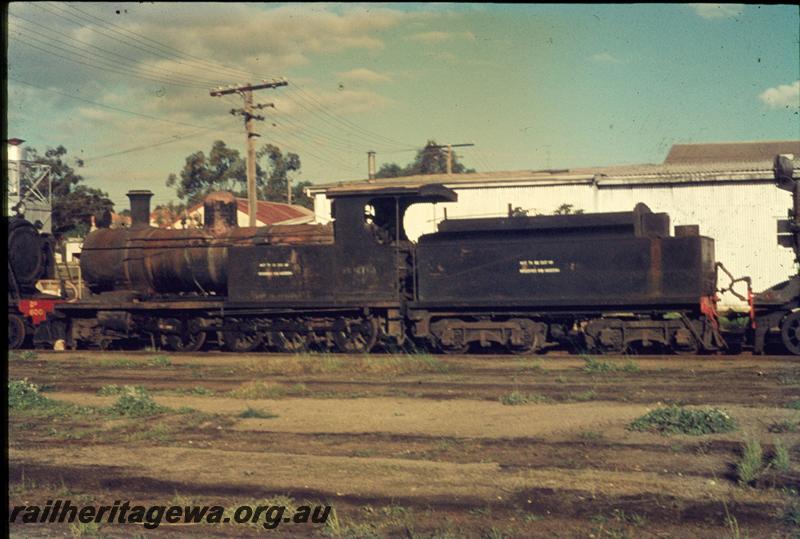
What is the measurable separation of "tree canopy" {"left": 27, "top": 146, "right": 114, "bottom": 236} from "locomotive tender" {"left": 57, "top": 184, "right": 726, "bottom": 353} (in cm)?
2491

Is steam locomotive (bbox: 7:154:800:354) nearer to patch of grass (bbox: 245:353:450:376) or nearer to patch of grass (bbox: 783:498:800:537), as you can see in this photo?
patch of grass (bbox: 245:353:450:376)

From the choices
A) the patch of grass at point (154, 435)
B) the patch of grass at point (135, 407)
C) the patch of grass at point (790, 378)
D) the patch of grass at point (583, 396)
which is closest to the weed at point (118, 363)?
the patch of grass at point (135, 407)

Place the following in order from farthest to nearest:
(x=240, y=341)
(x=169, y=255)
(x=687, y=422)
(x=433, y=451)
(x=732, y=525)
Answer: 1. (x=169, y=255)
2. (x=240, y=341)
3. (x=687, y=422)
4. (x=433, y=451)
5. (x=732, y=525)

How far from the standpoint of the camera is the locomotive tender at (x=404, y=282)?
53.2 ft

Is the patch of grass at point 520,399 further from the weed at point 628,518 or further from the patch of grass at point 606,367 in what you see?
the weed at point 628,518

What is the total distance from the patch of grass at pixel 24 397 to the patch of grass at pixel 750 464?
30.1 feet

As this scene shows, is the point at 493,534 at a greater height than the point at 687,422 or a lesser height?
lesser

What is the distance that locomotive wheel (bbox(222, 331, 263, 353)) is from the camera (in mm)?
18750

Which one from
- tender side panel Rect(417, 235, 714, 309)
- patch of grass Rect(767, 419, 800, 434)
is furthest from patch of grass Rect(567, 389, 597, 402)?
tender side panel Rect(417, 235, 714, 309)

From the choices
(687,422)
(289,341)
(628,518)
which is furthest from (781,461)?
(289,341)

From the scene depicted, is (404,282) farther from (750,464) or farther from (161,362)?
(750,464)

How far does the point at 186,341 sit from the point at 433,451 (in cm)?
1233

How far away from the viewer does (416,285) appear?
17.4 metres

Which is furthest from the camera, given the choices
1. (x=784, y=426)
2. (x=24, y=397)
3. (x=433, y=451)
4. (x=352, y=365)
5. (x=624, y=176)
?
(x=624, y=176)
